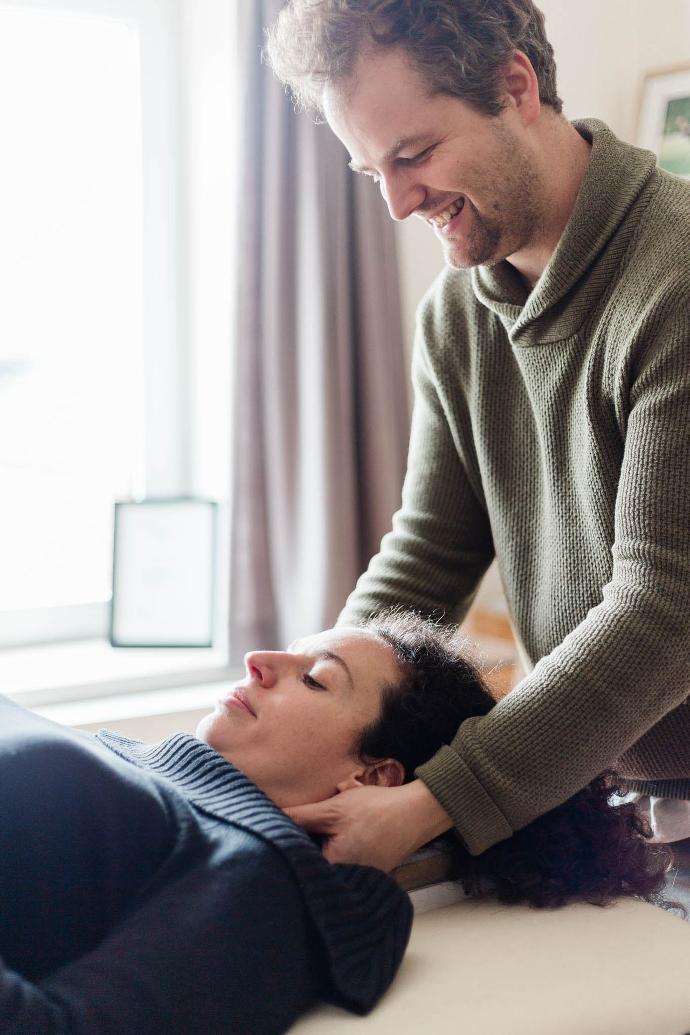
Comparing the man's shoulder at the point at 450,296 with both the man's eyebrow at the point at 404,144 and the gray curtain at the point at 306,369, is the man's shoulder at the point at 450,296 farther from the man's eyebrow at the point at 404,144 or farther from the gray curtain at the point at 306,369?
the gray curtain at the point at 306,369

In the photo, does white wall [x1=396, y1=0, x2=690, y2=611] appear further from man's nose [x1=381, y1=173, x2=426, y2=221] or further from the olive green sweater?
man's nose [x1=381, y1=173, x2=426, y2=221]

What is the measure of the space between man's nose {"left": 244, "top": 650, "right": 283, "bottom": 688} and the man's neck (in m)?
0.67

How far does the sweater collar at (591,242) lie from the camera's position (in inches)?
55.5

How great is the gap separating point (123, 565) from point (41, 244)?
839mm

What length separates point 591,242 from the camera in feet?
4.65

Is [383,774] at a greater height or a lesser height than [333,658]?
lesser

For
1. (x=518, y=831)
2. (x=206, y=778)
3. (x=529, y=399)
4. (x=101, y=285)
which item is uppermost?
(x=101, y=285)

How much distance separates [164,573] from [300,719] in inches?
57.7

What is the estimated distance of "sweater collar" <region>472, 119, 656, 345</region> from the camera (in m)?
1.41

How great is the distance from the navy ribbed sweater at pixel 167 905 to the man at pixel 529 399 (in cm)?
11

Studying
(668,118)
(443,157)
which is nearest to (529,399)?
(443,157)

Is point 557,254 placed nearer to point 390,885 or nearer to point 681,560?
point 681,560

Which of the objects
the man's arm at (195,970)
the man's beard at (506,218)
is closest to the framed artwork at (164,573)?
the man's beard at (506,218)

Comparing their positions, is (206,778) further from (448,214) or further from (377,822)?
(448,214)
